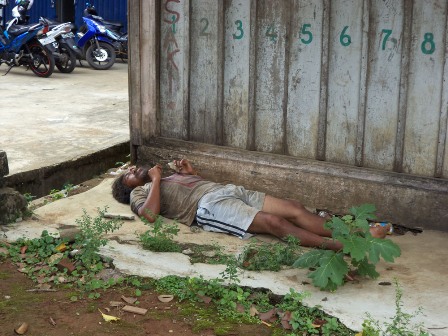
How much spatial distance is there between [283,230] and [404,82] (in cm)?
144

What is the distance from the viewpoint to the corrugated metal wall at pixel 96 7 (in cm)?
1652

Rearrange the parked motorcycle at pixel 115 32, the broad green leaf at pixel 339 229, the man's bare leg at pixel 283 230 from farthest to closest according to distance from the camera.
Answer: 1. the parked motorcycle at pixel 115 32
2. the man's bare leg at pixel 283 230
3. the broad green leaf at pixel 339 229

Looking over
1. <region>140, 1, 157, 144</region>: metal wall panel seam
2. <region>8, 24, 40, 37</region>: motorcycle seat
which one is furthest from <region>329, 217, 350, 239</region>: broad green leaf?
<region>8, 24, 40, 37</region>: motorcycle seat

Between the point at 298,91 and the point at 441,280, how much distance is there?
2086mm

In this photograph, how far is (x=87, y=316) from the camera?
412 cm

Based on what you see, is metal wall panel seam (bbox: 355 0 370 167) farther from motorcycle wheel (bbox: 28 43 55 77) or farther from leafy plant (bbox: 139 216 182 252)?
motorcycle wheel (bbox: 28 43 55 77)

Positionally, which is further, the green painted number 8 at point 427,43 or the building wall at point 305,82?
the building wall at point 305,82

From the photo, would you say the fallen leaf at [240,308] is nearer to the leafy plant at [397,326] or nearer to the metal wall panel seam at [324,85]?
the leafy plant at [397,326]

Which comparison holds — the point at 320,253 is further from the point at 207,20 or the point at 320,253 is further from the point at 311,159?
the point at 207,20

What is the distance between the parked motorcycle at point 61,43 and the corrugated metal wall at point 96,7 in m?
2.51

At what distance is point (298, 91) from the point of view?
19.7 feet

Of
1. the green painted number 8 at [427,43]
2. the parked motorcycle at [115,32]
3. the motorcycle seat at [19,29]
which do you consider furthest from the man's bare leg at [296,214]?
the parked motorcycle at [115,32]

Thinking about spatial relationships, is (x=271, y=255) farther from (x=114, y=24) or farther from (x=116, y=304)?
(x=114, y=24)

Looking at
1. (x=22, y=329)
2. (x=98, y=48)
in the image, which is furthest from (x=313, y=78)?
(x=98, y=48)
